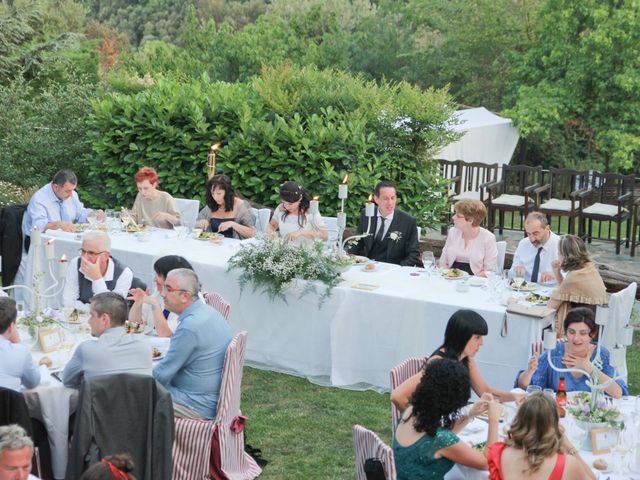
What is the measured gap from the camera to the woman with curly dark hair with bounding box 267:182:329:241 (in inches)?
361

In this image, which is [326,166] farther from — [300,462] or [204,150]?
[300,462]

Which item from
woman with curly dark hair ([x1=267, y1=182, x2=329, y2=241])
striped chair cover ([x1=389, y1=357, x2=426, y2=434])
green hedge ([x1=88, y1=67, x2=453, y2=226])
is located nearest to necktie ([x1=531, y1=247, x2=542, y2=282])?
woman with curly dark hair ([x1=267, y1=182, x2=329, y2=241])

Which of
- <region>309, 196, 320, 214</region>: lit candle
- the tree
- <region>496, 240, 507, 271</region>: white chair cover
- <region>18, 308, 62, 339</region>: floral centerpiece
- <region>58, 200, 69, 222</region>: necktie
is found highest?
the tree

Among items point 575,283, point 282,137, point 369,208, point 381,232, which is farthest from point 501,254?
point 282,137

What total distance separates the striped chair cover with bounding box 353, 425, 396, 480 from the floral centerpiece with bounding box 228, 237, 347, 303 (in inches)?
131

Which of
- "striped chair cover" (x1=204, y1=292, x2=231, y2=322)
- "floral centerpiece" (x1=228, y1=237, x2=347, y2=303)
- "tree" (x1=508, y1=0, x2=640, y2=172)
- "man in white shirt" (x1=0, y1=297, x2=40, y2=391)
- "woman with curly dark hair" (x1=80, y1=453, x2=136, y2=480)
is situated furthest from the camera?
"tree" (x1=508, y1=0, x2=640, y2=172)

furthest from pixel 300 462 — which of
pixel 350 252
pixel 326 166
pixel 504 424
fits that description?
pixel 326 166

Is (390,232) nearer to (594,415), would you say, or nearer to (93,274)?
(93,274)

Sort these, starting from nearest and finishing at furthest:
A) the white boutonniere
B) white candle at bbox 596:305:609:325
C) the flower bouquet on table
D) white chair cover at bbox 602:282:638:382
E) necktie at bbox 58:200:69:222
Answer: the flower bouquet on table → white candle at bbox 596:305:609:325 → white chair cover at bbox 602:282:638:382 → the white boutonniere → necktie at bbox 58:200:69:222

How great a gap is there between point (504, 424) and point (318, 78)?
27.4 feet

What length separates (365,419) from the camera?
734 cm

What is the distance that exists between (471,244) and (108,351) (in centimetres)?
399

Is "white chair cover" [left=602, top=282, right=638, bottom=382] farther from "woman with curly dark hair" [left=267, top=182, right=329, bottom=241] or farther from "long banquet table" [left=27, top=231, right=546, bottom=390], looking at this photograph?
"woman with curly dark hair" [left=267, top=182, right=329, bottom=241]

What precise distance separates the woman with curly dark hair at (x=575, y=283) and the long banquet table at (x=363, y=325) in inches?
10.6
